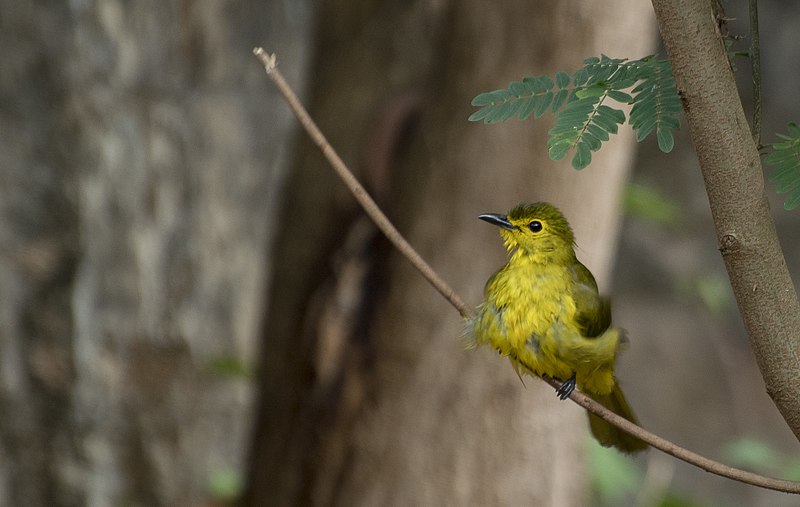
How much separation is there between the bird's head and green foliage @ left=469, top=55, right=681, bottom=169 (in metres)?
0.16

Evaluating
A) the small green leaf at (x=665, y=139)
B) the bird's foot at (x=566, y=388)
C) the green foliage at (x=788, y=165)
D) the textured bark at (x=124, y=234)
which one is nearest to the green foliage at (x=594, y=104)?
the small green leaf at (x=665, y=139)

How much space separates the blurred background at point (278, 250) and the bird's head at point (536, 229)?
1.10 m

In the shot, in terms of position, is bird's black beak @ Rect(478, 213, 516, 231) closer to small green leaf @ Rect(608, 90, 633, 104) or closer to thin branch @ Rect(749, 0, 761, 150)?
small green leaf @ Rect(608, 90, 633, 104)

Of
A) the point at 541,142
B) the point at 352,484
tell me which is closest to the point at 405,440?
the point at 352,484

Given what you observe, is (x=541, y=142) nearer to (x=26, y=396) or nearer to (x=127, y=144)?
(x=127, y=144)

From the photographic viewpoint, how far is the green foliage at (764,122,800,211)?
44.8 inches

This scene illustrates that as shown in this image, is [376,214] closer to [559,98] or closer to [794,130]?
[559,98]

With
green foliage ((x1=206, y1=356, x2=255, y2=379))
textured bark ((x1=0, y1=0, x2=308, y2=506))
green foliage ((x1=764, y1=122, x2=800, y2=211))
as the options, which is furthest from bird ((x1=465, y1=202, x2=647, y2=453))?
textured bark ((x1=0, y1=0, x2=308, y2=506))

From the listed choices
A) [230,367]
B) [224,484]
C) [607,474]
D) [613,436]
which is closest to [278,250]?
[230,367]

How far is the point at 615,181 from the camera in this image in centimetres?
339

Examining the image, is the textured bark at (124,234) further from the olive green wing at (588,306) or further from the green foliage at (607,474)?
the olive green wing at (588,306)

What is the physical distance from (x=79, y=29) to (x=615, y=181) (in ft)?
8.69

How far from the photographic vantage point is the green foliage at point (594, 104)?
112 centimetres

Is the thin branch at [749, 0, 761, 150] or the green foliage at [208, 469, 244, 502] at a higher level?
the thin branch at [749, 0, 761, 150]
